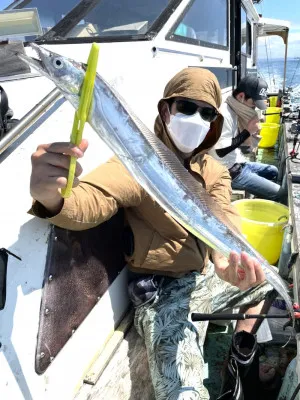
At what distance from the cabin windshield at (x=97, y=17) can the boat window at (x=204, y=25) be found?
280mm

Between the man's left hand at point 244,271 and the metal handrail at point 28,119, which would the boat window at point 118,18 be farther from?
the man's left hand at point 244,271

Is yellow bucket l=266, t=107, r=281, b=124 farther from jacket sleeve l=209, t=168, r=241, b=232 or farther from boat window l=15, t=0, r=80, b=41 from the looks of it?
jacket sleeve l=209, t=168, r=241, b=232

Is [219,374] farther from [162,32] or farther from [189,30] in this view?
[189,30]

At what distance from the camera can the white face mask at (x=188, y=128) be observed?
2.12 m

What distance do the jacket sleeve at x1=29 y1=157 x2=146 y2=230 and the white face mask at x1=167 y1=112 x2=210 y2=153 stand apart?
0.40 metres

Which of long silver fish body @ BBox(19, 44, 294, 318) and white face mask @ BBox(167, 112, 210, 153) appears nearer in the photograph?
long silver fish body @ BBox(19, 44, 294, 318)

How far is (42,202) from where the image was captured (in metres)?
1.45

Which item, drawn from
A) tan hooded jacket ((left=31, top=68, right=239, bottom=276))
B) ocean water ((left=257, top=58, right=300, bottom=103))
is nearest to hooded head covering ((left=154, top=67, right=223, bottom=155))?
tan hooded jacket ((left=31, top=68, right=239, bottom=276))

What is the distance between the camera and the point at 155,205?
2.13 meters

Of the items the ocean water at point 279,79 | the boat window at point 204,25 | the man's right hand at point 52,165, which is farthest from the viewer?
the ocean water at point 279,79

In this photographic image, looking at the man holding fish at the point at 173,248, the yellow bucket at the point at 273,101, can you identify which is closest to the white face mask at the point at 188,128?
the man holding fish at the point at 173,248

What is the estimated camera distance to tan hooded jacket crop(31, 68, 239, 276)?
5.65 feet

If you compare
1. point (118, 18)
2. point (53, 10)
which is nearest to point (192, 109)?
point (118, 18)

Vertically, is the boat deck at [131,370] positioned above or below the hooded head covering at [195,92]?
below
